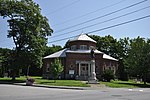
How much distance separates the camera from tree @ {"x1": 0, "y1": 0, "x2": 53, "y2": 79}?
44.7 m

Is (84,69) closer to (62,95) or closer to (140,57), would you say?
(140,57)

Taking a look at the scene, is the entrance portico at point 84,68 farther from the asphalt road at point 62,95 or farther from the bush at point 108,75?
the asphalt road at point 62,95

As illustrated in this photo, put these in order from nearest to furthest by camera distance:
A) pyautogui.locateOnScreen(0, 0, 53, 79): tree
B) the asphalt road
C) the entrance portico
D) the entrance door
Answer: the asphalt road → pyautogui.locateOnScreen(0, 0, 53, 79): tree → the entrance portico → the entrance door

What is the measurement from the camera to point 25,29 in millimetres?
45562

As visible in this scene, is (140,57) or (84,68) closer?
(140,57)

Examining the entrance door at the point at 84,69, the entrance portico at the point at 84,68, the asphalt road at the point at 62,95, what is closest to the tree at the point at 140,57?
the entrance portico at the point at 84,68

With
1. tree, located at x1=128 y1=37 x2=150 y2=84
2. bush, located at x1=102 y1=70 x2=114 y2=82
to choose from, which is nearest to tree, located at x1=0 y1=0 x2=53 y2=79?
bush, located at x1=102 y1=70 x2=114 y2=82

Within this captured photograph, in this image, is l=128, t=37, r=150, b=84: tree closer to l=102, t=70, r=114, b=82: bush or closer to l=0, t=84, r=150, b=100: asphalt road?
l=102, t=70, r=114, b=82: bush

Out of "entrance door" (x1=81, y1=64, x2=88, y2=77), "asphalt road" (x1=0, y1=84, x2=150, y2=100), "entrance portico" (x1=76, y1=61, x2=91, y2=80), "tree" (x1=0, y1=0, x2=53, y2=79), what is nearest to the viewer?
"asphalt road" (x1=0, y1=84, x2=150, y2=100)

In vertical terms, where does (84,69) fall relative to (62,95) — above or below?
above

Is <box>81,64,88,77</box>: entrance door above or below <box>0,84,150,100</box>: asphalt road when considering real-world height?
above

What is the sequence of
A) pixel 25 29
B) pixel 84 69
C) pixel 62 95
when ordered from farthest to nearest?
pixel 84 69, pixel 25 29, pixel 62 95

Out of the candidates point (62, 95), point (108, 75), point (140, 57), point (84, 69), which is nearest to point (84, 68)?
point (84, 69)

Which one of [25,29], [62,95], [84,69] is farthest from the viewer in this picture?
[84,69]
